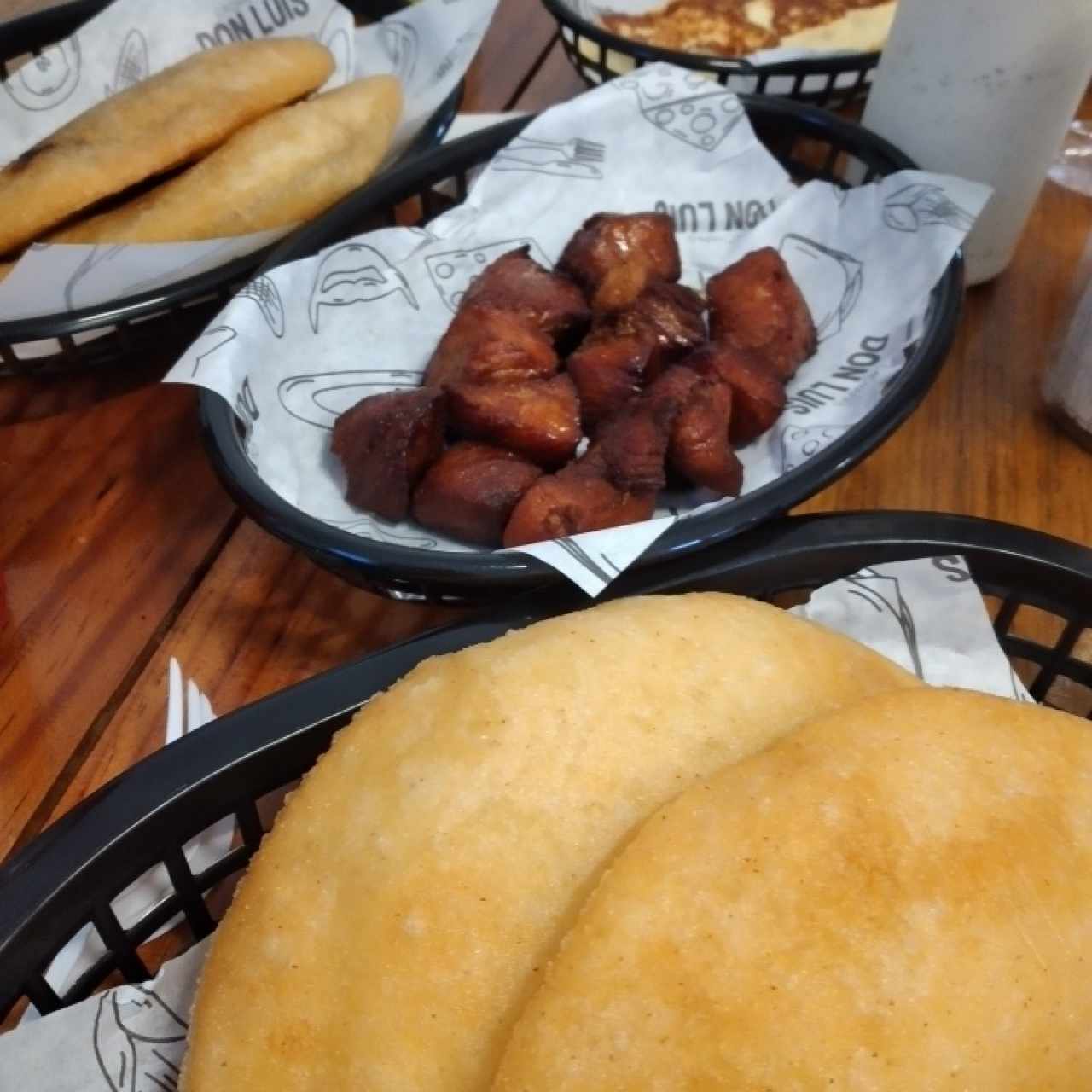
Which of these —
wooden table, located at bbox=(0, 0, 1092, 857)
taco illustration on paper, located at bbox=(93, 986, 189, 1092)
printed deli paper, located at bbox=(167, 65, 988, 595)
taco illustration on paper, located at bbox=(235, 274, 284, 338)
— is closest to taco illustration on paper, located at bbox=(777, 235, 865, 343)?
printed deli paper, located at bbox=(167, 65, 988, 595)

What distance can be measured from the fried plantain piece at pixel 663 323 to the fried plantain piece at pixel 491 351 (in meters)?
0.08

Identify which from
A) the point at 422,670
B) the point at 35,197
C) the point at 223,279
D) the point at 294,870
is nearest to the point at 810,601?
the point at 422,670

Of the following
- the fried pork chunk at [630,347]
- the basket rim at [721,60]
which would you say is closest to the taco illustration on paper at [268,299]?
the fried pork chunk at [630,347]

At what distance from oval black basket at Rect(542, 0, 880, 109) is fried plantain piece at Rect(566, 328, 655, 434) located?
0.49 m

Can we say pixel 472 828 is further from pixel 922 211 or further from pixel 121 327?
pixel 922 211

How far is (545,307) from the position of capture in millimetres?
1019

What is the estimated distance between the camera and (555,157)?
119 cm

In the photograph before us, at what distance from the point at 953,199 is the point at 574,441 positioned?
1.44ft

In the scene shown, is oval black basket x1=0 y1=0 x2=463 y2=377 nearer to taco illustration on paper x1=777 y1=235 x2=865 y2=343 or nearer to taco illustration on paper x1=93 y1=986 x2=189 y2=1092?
taco illustration on paper x1=777 y1=235 x2=865 y2=343

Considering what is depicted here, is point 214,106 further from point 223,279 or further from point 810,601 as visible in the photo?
point 810,601

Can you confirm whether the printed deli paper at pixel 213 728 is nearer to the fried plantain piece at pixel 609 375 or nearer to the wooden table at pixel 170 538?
the wooden table at pixel 170 538

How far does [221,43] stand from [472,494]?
86cm

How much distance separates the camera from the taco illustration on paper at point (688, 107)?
1.19 m

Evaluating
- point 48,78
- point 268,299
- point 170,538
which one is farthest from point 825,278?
point 48,78
